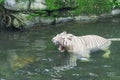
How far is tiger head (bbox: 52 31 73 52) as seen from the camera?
40.7 ft

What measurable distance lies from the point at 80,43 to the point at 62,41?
731 mm

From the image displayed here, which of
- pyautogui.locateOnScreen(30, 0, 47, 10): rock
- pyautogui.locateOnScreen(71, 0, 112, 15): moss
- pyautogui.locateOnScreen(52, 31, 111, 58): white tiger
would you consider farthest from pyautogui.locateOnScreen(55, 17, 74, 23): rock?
pyautogui.locateOnScreen(52, 31, 111, 58): white tiger

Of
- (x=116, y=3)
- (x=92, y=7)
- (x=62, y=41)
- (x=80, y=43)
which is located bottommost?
(x=80, y=43)

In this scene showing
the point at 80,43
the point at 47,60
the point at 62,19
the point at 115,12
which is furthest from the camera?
the point at 115,12

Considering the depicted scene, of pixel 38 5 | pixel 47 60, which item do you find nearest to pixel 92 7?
pixel 38 5

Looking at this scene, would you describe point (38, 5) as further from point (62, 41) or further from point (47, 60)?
point (47, 60)

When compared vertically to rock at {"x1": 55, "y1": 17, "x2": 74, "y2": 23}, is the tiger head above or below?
below

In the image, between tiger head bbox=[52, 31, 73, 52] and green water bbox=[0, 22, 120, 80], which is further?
tiger head bbox=[52, 31, 73, 52]

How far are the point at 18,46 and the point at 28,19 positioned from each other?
2.11 metres

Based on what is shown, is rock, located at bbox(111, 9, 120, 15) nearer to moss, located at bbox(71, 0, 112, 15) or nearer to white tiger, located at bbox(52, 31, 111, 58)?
moss, located at bbox(71, 0, 112, 15)

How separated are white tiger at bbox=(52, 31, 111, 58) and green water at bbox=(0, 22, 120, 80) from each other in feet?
0.78

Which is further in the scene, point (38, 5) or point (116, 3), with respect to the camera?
point (116, 3)

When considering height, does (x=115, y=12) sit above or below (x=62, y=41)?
above

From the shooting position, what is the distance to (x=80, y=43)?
12.9 meters
